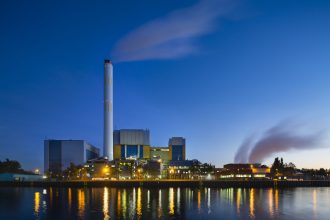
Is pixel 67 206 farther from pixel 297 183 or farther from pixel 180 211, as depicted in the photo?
pixel 297 183

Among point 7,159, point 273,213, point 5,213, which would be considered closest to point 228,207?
point 273,213

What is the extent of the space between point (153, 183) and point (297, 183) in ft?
201

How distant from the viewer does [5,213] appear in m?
67.3

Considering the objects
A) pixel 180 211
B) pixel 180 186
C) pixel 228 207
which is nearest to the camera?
pixel 180 211

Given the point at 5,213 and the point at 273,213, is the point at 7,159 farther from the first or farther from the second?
the point at 273,213

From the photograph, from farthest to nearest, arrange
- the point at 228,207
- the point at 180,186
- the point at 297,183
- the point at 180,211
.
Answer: the point at 297,183 → the point at 180,186 → the point at 228,207 → the point at 180,211

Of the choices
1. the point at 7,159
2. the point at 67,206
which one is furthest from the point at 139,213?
the point at 7,159

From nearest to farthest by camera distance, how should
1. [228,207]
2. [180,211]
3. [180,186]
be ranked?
1. [180,211]
2. [228,207]
3. [180,186]

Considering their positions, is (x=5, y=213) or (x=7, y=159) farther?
(x=7, y=159)

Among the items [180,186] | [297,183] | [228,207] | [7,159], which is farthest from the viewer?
[7,159]

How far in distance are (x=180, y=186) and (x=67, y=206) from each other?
286 ft

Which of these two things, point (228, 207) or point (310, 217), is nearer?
point (310, 217)

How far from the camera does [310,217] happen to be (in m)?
64.3

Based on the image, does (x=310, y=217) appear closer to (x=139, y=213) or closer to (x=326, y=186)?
(x=139, y=213)
